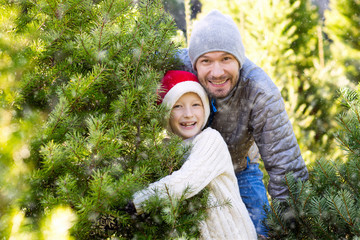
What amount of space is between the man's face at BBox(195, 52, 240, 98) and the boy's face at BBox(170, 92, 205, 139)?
0.25 metres

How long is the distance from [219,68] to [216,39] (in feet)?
0.69

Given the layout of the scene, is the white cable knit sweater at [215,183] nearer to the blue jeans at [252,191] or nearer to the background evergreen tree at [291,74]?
the blue jeans at [252,191]

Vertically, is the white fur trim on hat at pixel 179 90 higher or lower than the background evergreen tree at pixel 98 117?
higher

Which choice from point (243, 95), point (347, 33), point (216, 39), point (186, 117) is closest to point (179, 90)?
point (186, 117)

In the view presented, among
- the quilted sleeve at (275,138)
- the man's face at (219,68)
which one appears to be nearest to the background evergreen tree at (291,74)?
the quilted sleeve at (275,138)

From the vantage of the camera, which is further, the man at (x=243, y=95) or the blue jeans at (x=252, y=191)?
the blue jeans at (x=252, y=191)

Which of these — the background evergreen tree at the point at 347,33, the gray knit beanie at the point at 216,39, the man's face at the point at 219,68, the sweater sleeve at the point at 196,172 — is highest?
the background evergreen tree at the point at 347,33

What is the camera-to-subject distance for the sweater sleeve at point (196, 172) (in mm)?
1319

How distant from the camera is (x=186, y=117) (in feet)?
7.19

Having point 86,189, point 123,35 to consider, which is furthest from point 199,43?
point 86,189

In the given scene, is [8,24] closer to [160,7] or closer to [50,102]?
[50,102]

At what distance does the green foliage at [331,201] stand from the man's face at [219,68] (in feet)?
2.83

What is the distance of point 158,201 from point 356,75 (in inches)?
263

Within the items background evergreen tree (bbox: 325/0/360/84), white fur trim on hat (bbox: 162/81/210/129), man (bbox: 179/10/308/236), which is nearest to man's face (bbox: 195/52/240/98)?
man (bbox: 179/10/308/236)
